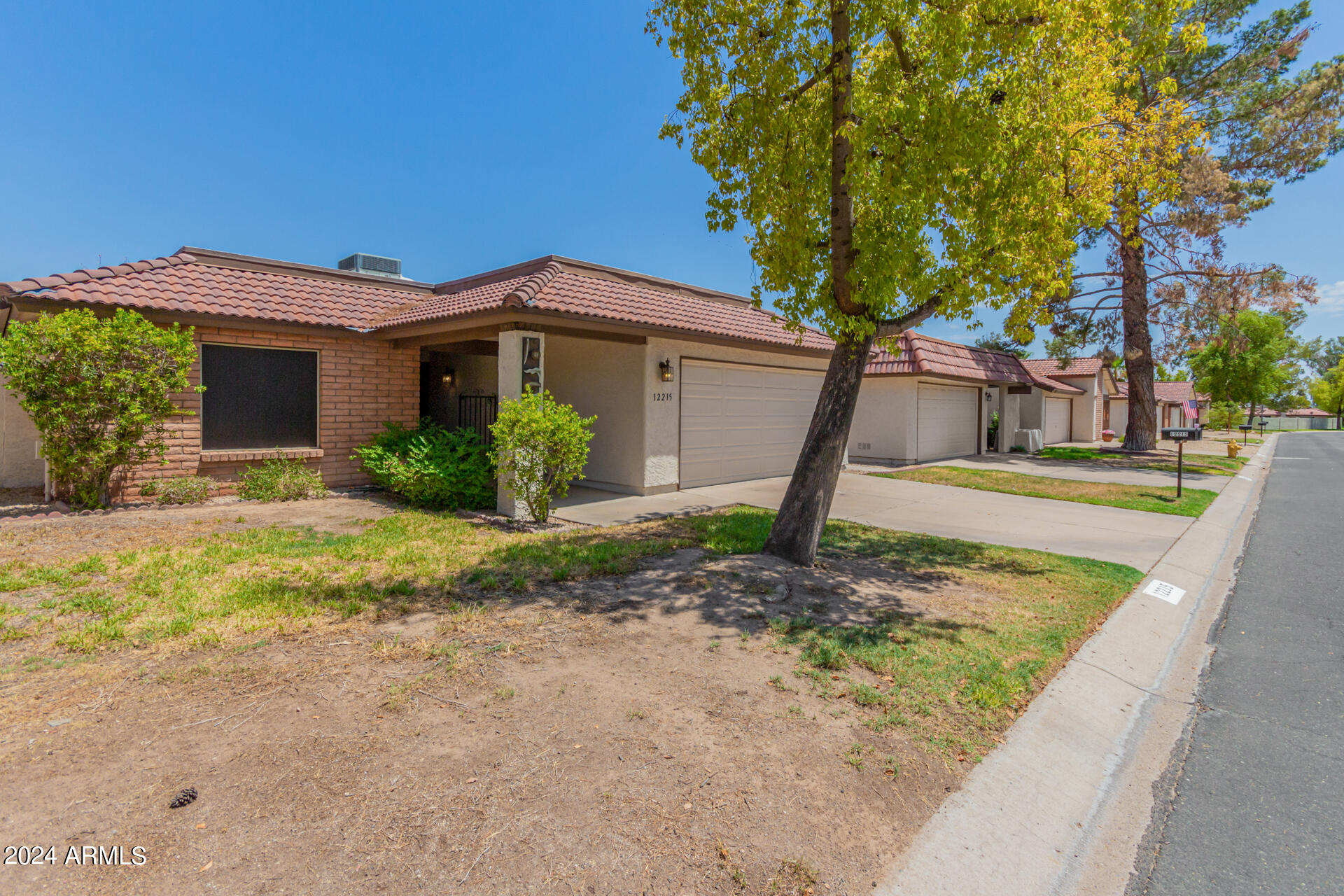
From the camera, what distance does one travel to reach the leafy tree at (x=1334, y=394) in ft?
261

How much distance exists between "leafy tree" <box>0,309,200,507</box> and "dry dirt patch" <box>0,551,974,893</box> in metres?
6.34

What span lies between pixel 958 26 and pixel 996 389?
2195 cm

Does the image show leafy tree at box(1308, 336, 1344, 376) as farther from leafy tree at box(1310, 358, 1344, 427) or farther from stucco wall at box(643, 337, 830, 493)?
stucco wall at box(643, 337, 830, 493)

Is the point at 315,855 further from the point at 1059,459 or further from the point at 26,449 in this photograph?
the point at 1059,459

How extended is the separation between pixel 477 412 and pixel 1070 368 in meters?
31.8

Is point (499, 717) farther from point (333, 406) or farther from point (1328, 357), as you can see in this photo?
point (1328, 357)

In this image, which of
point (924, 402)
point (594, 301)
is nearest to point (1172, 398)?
point (924, 402)

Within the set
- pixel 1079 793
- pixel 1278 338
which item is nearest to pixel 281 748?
pixel 1079 793

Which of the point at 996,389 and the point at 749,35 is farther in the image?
the point at 996,389

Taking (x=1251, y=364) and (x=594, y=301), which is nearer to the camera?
(x=594, y=301)

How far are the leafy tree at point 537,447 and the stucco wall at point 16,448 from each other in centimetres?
835

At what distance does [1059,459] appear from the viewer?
72.0ft

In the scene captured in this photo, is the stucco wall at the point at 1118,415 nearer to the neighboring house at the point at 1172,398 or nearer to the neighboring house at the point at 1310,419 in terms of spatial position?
the neighboring house at the point at 1172,398

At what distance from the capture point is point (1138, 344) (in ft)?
78.6
